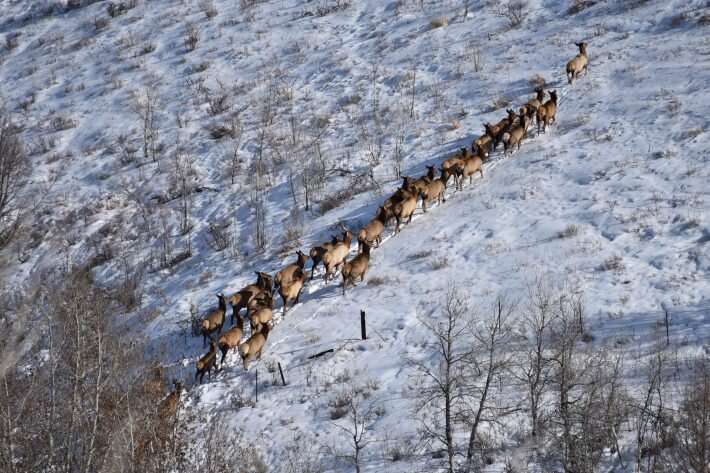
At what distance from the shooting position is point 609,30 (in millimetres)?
27297

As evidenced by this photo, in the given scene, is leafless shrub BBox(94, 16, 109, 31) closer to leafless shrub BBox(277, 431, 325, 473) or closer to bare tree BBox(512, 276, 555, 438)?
bare tree BBox(512, 276, 555, 438)

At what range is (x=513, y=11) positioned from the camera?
30.8m

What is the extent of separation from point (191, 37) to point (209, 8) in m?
3.79

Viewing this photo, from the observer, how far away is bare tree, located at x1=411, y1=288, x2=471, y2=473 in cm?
969

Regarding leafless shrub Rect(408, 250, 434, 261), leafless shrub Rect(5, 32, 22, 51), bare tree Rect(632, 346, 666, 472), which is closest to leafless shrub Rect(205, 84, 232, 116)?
leafless shrub Rect(408, 250, 434, 261)

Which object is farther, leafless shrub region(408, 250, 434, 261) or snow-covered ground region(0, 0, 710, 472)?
leafless shrub region(408, 250, 434, 261)

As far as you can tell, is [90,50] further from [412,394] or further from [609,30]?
[412,394]

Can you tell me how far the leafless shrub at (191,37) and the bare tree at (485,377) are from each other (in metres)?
27.1

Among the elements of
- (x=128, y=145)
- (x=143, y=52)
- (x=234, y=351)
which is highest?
(x=143, y=52)

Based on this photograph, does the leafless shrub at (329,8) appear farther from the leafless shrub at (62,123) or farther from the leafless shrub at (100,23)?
the leafless shrub at (62,123)

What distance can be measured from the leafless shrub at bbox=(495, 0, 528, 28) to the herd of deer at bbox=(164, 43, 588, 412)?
9.63m

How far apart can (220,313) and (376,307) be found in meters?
3.30

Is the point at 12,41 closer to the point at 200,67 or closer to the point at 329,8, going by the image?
the point at 200,67

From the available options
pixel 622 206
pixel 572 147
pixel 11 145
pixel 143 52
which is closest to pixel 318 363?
pixel 622 206
